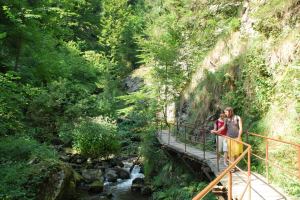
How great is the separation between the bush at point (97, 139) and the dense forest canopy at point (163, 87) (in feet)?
0.21

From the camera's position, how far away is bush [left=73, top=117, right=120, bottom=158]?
848 inches

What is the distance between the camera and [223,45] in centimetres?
1666

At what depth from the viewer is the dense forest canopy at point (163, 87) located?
11695 millimetres

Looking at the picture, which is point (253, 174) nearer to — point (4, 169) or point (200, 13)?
point (4, 169)

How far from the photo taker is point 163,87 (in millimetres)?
22438

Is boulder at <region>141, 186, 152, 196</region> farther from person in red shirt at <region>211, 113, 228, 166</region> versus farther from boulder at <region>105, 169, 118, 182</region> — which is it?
person in red shirt at <region>211, 113, 228, 166</region>

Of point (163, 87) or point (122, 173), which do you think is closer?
point (122, 173)

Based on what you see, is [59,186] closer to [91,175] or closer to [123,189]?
[123,189]

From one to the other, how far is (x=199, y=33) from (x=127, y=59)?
18.1 metres

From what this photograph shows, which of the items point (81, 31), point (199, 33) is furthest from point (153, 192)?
point (81, 31)

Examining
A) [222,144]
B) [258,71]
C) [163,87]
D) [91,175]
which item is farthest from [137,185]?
[258,71]

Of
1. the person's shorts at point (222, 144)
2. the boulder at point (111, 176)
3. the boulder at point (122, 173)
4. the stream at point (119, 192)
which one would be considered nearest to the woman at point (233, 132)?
the person's shorts at point (222, 144)

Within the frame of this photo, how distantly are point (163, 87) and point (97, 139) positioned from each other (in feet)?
17.5

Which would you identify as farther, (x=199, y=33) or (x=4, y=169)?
(x=199, y=33)
